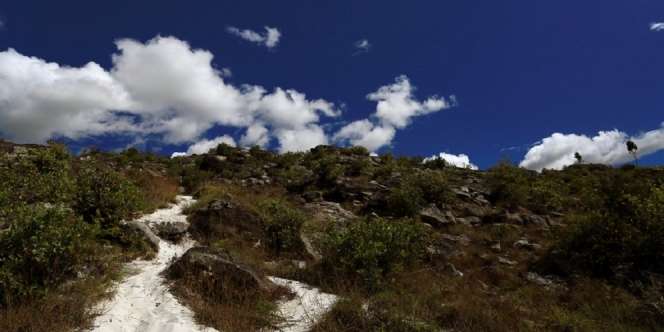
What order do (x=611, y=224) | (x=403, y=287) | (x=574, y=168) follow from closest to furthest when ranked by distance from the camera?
(x=403, y=287) < (x=611, y=224) < (x=574, y=168)

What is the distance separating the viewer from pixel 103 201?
8.63 meters

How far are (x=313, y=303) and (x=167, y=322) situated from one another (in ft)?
7.63

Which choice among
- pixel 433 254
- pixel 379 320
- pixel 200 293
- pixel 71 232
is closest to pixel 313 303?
pixel 379 320

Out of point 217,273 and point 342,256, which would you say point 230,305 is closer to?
point 217,273

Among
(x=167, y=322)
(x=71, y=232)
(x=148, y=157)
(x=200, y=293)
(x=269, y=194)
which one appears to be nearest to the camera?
(x=167, y=322)

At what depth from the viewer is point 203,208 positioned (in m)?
11.2

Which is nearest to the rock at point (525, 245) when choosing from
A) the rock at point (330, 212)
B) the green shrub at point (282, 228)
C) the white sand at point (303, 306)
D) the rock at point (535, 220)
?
the rock at point (535, 220)

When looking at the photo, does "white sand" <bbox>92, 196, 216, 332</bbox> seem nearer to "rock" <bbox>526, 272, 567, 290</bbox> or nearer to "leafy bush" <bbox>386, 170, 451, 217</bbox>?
"rock" <bbox>526, 272, 567, 290</bbox>

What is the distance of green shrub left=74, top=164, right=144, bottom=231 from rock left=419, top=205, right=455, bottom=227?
10.0m

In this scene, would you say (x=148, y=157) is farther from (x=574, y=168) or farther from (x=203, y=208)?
(x=574, y=168)

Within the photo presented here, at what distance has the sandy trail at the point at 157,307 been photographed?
5.48 m

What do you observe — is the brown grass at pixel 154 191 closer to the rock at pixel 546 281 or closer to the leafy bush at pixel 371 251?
the leafy bush at pixel 371 251

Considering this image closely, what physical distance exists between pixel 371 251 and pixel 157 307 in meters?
3.90

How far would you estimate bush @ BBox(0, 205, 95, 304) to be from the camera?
17.7 ft
